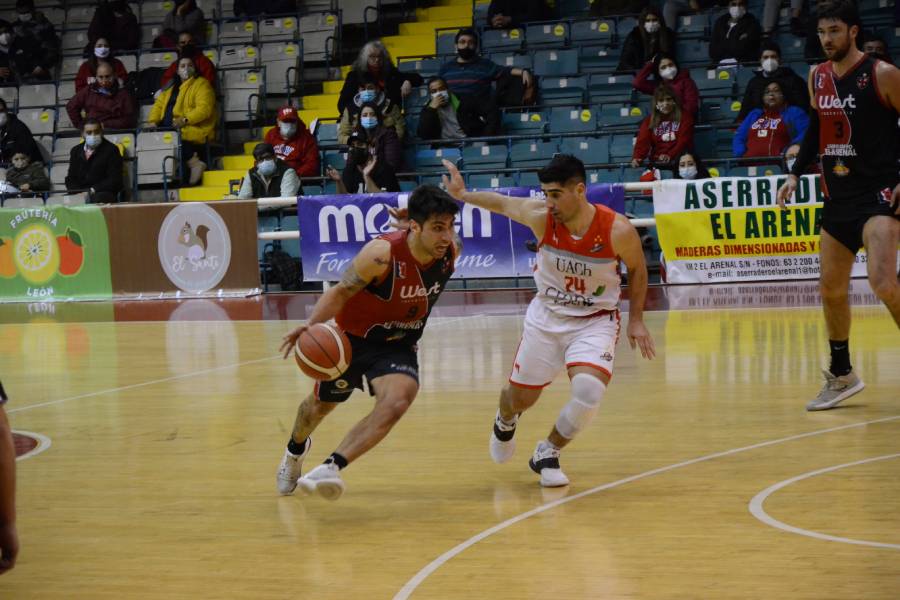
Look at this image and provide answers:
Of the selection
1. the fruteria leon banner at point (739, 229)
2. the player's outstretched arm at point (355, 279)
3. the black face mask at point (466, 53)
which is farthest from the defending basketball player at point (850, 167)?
the black face mask at point (466, 53)

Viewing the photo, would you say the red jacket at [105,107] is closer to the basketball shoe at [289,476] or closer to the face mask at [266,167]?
the face mask at [266,167]

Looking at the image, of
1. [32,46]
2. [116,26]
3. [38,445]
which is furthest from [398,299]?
[32,46]

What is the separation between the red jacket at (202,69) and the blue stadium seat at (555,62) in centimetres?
534

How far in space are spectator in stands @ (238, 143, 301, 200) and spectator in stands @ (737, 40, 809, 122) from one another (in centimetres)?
605

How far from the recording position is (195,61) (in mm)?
19734

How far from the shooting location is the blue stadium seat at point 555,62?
1848 cm

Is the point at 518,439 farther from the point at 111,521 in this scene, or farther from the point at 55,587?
the point at 55,587

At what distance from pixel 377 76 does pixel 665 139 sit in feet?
15.1

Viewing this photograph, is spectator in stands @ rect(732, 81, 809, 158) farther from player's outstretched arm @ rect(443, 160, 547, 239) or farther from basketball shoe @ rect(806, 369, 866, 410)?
player's outstretched arm @ rect(443, 160, 547, 239)

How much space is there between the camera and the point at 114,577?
4.34 m

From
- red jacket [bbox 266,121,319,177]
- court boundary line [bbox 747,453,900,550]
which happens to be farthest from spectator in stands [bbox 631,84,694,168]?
court boundary line [bbox 747,453,900,550]

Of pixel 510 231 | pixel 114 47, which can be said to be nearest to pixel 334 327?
pixel 510 231

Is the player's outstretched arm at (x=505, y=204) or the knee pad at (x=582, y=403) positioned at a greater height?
the player's outstretched arm at (x=505, y=204)

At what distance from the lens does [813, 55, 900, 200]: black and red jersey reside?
671cm
